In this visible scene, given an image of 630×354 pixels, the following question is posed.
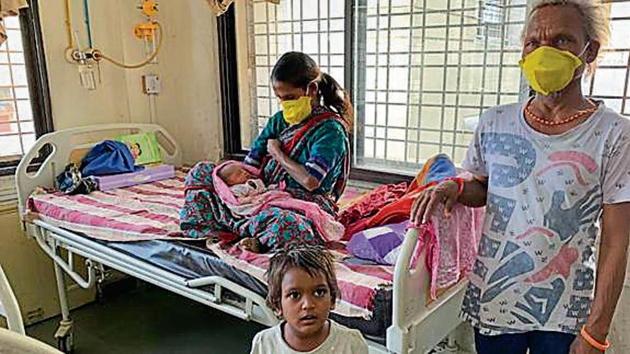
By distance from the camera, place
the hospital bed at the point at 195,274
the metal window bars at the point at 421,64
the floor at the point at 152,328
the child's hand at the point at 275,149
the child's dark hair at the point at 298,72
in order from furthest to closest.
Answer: the floor at the point at 152,328
the metal window bars at the point at 421,64
the child's hand at the point at 275,149
the child's dark hair at the point at 298,72
the hospital bed at the point at 195,274

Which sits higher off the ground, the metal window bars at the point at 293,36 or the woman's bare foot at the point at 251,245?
the metal window bars at the point at 293,36

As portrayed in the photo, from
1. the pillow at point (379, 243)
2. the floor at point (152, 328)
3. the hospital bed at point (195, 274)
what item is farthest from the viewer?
the floor at point (152, 328)

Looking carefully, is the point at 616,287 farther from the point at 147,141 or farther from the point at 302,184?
the point at 147,141

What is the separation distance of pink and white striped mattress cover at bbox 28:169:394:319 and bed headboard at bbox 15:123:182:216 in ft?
0.37

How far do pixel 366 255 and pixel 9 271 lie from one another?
6.69 ft

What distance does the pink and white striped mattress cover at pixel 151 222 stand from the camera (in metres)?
1.33

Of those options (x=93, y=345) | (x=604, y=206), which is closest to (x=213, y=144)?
(x=93, y=345)

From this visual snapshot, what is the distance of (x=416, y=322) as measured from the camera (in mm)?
1262

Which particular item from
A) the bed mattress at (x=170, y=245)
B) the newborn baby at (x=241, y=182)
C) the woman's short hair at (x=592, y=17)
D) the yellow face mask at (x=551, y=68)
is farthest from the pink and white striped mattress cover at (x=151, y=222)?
the woman's short hair at (x=592, y=17)

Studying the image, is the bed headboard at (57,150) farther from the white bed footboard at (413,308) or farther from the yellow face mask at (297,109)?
the white bed footboard at (413,308)

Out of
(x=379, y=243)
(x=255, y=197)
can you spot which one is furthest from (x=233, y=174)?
(x=379, y=243)

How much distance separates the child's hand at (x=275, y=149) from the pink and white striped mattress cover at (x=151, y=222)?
15.4 inches

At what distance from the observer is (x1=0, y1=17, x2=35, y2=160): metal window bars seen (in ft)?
8.26

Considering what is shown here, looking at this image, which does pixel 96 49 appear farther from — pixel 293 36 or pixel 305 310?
pixel 305 310
